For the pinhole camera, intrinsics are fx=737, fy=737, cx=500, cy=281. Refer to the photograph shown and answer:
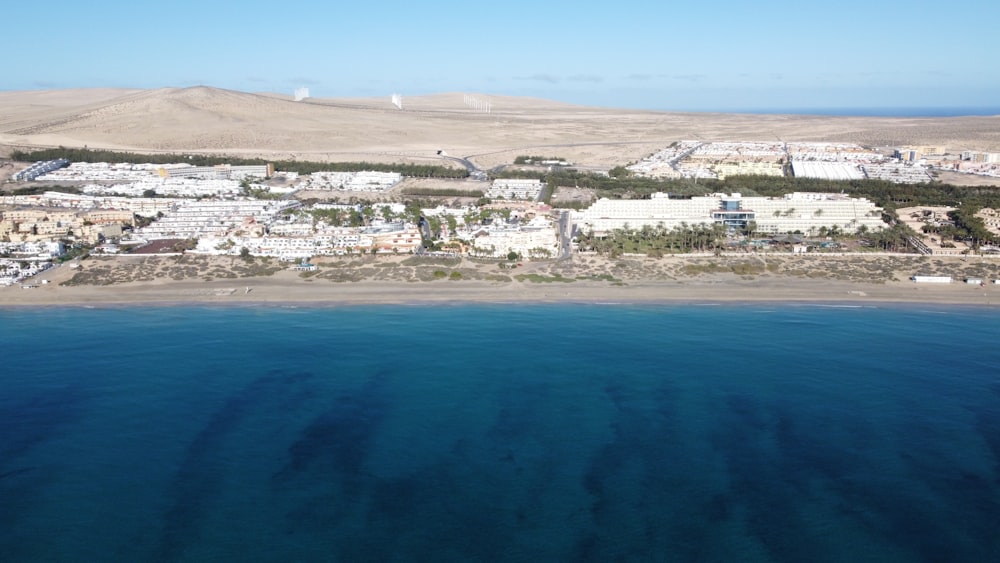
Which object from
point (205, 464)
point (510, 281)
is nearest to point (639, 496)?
point (205, 464)

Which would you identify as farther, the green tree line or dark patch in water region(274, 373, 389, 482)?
the green tree line

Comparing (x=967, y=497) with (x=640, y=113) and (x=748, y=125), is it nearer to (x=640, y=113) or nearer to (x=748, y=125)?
(x=748, y=125)

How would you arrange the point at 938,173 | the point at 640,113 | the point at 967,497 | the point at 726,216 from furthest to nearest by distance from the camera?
the point at 640,113 < the point at 938,173 < the point at 726,216 < the point at 967,497

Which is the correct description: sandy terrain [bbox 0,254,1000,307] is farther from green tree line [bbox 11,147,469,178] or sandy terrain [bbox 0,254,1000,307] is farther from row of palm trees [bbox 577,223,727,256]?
green tree line [bbox 11,147,469,178]

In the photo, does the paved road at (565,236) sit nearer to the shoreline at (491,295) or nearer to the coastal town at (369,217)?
the coastal town at (369,217)

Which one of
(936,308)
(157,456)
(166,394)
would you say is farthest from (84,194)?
(936,308)

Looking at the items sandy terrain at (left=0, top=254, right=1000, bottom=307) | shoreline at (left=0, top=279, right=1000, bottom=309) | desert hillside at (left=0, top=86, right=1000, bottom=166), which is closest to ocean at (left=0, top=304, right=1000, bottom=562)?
shoreline at (left=0, top=279, right=1000, bottom=309)

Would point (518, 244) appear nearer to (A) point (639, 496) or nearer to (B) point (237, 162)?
(A) point (639, 496)
